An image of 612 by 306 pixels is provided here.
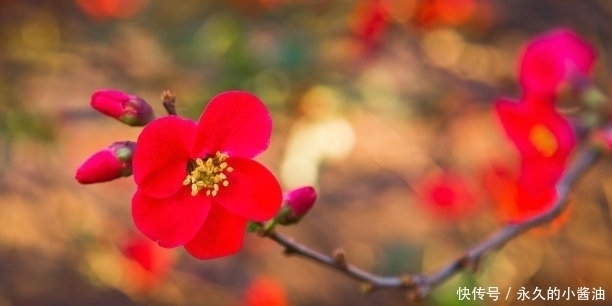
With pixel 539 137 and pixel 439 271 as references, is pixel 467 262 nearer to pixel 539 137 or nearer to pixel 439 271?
pixel 439 271

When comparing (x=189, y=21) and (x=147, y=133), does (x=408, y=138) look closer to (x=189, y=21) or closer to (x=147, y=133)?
(x=189, y=21)

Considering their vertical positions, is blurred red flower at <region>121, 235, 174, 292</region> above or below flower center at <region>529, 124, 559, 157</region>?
below

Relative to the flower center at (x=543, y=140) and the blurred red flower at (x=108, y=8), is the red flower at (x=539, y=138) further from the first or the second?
the blurred red flower at (x=108, y=8)

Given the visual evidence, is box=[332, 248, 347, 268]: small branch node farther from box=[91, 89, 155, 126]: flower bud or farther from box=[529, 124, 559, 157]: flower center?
box=[529, 124, 559, 157]: flower center

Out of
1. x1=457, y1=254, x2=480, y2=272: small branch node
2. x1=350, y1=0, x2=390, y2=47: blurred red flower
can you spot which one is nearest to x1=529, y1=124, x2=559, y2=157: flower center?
x1=457, y1=254, x2=480, y2=272: small branch node

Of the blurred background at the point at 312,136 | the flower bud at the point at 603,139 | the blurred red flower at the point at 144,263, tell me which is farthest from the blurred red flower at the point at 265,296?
the flower bud at the point at 603,139

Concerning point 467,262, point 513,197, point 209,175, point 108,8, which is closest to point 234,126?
point 209,175
